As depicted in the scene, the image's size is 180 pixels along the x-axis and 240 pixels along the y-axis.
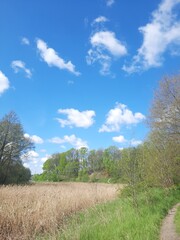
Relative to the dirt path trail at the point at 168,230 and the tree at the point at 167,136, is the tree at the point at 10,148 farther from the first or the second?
the dirt path trail at the point at 168,230

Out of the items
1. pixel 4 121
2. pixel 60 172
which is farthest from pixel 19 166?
pixel 60 172

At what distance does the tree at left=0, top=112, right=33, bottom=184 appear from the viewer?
40.9 meters

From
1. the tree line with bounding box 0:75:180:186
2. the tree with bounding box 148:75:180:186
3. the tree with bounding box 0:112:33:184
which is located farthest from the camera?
the tree with bounding box 0:112:33:184

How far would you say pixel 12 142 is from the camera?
41938mm

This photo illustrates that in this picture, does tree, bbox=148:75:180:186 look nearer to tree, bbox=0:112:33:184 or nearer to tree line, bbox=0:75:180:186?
tree line, bbox=0:75:180:186

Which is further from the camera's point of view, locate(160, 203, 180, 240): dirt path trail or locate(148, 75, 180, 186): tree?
locate(148, 75, 180, 186): tree

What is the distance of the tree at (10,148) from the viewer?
4088 centimetres

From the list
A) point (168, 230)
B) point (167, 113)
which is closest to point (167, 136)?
point (167, 113)

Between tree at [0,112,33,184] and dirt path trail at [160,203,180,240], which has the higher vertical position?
tree at [0,112,33,184]

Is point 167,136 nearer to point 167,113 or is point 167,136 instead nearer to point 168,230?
point 167,113

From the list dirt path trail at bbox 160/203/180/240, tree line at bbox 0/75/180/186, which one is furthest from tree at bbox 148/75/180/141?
dirt path trail at bbox 160/203/180/240

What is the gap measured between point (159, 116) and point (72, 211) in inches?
630

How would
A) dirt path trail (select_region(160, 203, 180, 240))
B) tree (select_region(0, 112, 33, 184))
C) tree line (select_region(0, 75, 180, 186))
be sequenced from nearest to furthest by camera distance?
1. dirt path trail (select_region(160, 203, 180, 240))
2. tree line (select_region(0, 75, 180, 186))
3. tree (select_region(0, 112, 33, 184))

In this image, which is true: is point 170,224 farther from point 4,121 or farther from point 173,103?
point 4,121
